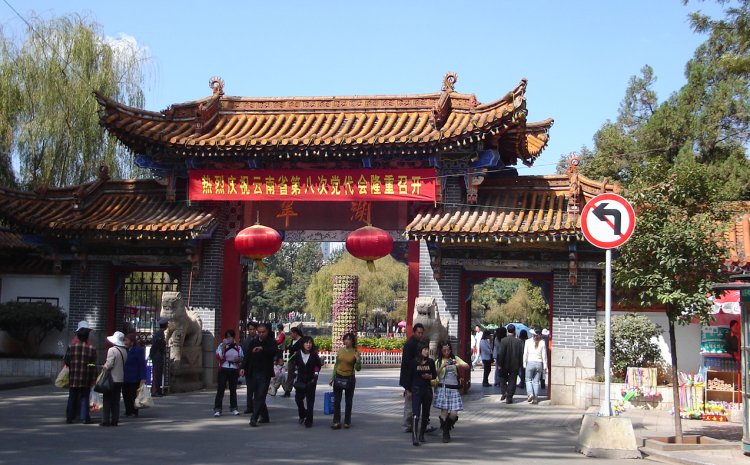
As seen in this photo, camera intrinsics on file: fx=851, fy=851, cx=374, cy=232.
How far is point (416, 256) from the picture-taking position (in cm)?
1669

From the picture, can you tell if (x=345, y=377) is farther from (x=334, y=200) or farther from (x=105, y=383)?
(x=334, y=200)

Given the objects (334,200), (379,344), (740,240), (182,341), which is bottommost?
(379,344)

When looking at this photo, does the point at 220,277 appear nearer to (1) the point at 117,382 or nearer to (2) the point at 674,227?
(1) the point at 117,382

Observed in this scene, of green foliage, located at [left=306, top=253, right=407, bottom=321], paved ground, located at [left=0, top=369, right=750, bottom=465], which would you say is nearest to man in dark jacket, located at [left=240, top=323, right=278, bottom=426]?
paved ground, located at [left=0, top=369, right=750, bottom=465]

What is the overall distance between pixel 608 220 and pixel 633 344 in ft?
16.0

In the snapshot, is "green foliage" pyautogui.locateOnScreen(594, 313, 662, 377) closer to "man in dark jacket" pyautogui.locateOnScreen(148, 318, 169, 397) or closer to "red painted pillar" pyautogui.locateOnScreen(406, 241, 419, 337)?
"red painted pillar" pyautogui.locateOnScreen(406, 241, 419, 337)

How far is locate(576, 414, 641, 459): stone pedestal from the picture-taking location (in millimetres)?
9922

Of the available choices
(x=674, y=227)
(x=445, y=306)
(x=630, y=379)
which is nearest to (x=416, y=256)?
(x=445, y=306)

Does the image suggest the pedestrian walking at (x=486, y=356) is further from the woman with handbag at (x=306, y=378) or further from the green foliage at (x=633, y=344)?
the woman with handbag at (x=306, y=378)

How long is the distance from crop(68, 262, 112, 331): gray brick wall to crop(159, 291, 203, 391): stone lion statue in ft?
7.07

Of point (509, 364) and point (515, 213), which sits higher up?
point (515, 213)

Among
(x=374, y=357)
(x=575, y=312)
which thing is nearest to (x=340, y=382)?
(x=575, y=312)

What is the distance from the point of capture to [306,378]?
12.0 meters

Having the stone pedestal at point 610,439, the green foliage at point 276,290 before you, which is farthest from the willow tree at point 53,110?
the green foliage at point 276,290
